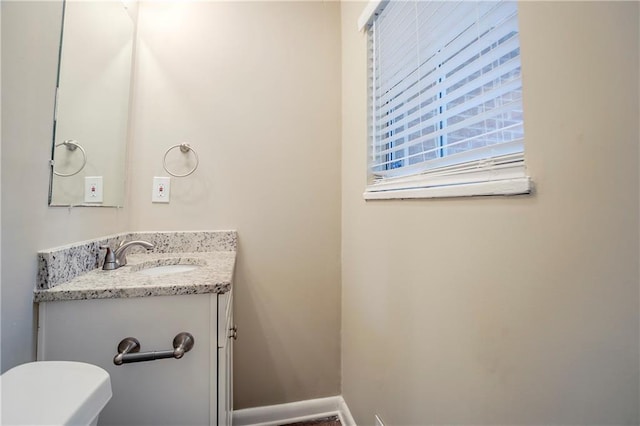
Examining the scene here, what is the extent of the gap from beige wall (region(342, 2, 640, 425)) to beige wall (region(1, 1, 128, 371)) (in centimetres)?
107

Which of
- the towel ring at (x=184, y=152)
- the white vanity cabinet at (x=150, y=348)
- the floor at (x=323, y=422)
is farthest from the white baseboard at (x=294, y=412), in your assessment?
the towel ring at (x=184, y=152)

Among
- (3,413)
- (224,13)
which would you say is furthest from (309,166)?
(3,413)

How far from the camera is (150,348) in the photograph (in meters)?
0.70

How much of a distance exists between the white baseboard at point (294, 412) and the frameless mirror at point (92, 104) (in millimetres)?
1267

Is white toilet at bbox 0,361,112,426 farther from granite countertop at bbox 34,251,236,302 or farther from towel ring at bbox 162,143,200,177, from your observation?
towel ring at bbox 162,143,200,177

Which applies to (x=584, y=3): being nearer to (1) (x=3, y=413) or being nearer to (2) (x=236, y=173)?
(1) (x=3, y=413)

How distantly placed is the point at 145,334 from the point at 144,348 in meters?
0.04

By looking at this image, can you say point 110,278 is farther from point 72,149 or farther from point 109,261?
point 72,149

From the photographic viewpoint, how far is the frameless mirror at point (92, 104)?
80 centimetres

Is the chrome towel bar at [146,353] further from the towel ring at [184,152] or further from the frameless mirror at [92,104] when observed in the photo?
the towel ring at [184,152]

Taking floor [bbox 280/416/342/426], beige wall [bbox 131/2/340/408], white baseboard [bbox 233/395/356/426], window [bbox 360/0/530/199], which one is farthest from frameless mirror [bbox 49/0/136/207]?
floor [bbox 280/416/342/426]

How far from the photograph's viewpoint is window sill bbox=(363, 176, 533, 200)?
0.48 metres

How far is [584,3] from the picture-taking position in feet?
1.32

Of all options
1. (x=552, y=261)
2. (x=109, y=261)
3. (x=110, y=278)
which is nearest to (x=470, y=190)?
(x=552, y=261)
